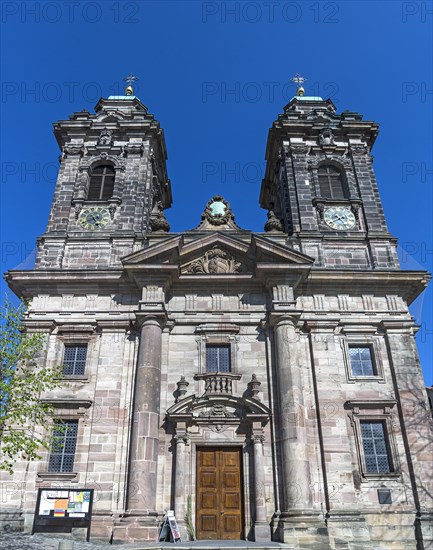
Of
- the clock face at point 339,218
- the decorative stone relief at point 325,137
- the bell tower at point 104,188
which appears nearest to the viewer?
the bell tower at point 104,188

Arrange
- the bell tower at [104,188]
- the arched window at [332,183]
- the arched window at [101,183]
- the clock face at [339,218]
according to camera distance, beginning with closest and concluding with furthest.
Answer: the bell tower at [104,188]
the clock face at [339,218]
the arched window at [101,183]
the arched window at [332,183]

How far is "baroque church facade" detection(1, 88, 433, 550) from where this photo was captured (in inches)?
645

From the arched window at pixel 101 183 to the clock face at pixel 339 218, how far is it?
10.2m

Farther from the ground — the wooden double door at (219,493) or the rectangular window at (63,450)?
the rectangular window at (63,450)

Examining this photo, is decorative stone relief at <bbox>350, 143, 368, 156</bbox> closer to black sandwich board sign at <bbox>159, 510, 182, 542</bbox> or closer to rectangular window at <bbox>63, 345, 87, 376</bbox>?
rectangular window at <bbox>63, 345, 87, 376</bbox>

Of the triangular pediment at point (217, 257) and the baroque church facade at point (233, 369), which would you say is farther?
the triangular pediment at point (217, 257)

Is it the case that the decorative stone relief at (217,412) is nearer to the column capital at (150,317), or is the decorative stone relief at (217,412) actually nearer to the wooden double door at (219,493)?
the wooden double door at (219,493)

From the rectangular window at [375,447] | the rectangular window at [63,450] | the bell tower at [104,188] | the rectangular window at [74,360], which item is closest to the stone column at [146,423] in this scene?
the rectangular window at [63,450]

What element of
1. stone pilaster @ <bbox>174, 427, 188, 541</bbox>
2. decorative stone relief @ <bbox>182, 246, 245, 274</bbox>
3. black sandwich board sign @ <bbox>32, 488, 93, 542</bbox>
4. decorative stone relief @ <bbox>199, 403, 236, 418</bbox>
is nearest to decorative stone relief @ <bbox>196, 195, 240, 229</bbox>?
decorative stone relief @ <bbox>182, 246, 245, 274</bbox>

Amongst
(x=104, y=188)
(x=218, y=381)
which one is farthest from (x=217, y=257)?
(x=104, y=188)

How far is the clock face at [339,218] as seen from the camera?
23.0 metres

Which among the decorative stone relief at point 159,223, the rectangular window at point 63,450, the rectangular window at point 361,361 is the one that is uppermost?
the decorative stone relief at point 159,223

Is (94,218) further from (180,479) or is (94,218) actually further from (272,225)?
(180,479)

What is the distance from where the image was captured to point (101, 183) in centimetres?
2442
